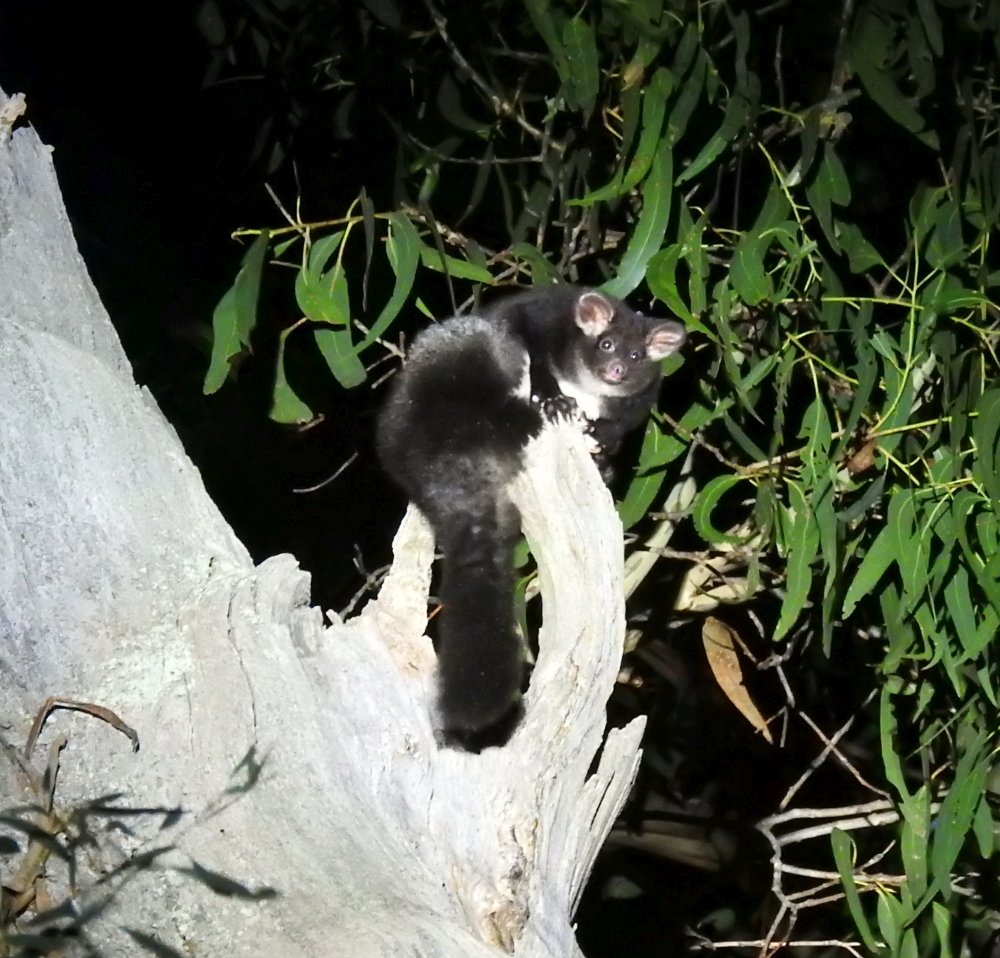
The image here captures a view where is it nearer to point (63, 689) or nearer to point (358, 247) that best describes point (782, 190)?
point (358, 247)

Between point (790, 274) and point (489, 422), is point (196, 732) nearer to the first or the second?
point (489, 422)

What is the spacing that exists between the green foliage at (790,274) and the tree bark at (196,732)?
52 centimetres

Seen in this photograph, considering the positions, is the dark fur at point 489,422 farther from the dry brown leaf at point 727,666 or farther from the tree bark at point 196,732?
the dry brown leaf at point 727,666

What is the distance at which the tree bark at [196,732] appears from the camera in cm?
179

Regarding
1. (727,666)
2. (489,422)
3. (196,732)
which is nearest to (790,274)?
(489,422)

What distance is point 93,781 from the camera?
1823 millimetres

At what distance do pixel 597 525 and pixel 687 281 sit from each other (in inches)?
27.7

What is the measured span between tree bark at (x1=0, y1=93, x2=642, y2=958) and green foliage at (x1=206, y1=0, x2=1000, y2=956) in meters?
0.52

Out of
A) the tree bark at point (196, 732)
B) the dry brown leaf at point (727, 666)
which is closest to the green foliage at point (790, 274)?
the dry brown leaf at point (727, 666)

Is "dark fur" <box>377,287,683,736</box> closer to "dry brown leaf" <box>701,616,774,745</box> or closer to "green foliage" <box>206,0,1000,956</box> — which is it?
"green foliage" <box>206,0,1000,956</box>

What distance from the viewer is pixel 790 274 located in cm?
257

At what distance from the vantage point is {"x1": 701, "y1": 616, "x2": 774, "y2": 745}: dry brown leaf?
3055 millimetres

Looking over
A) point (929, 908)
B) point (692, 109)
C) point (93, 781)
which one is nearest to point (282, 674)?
point (93, 781)

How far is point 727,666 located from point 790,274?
940 mm
